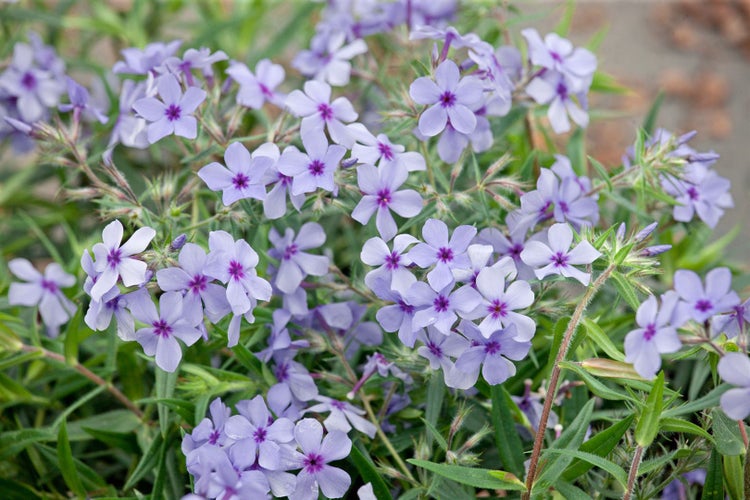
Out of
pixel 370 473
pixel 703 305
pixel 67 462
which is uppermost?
pixel 703 305

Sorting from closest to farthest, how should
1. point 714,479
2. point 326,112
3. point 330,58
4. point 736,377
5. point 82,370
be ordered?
point 736,377
point 714,479
point 326,112
point 82,370
point 330,58

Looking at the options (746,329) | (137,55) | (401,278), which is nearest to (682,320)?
(746,329)

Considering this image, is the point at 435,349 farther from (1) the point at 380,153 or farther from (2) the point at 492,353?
(1) the point at 380,153

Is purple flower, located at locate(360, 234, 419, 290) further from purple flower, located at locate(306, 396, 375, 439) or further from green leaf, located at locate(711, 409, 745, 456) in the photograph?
green leaf, located at locate(711, 409, 745, 456)

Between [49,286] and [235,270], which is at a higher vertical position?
[235,270]

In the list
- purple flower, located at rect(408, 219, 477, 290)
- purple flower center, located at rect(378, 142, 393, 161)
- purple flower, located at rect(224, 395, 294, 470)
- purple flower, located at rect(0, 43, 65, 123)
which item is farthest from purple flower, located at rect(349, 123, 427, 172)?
purple flower, located at rect(0, 43, 65, 123)

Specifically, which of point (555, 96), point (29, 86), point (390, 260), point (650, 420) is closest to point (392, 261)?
point (390, 260)
